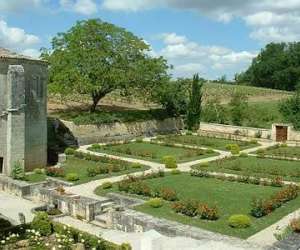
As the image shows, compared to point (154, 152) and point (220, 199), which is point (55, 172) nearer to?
point (154, 152)

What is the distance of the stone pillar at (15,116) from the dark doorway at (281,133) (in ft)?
74.2

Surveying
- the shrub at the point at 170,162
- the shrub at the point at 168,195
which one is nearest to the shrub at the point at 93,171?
the shrub at the point at 170,162

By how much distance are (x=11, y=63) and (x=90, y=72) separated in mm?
11729

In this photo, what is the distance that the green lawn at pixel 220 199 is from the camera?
59.0 ft

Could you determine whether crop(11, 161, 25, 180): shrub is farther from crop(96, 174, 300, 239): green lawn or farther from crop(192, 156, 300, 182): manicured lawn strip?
crop(192, 156, 300, 182): manicured lawn strip

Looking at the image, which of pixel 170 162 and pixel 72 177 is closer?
pixel 72 177

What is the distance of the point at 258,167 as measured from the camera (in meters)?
28.6

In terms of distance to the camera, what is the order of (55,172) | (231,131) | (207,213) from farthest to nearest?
1. (231,131)
2. (55,172)
3. (207,213)

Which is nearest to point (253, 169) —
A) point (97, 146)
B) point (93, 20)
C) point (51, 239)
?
point (97, 146)

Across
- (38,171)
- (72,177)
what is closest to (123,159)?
(38,171)

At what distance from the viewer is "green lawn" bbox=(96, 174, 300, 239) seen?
1797cm

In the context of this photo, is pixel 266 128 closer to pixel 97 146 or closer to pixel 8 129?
pixel 97 146

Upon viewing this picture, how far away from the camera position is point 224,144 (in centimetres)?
3853

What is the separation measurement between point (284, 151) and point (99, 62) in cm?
1617
